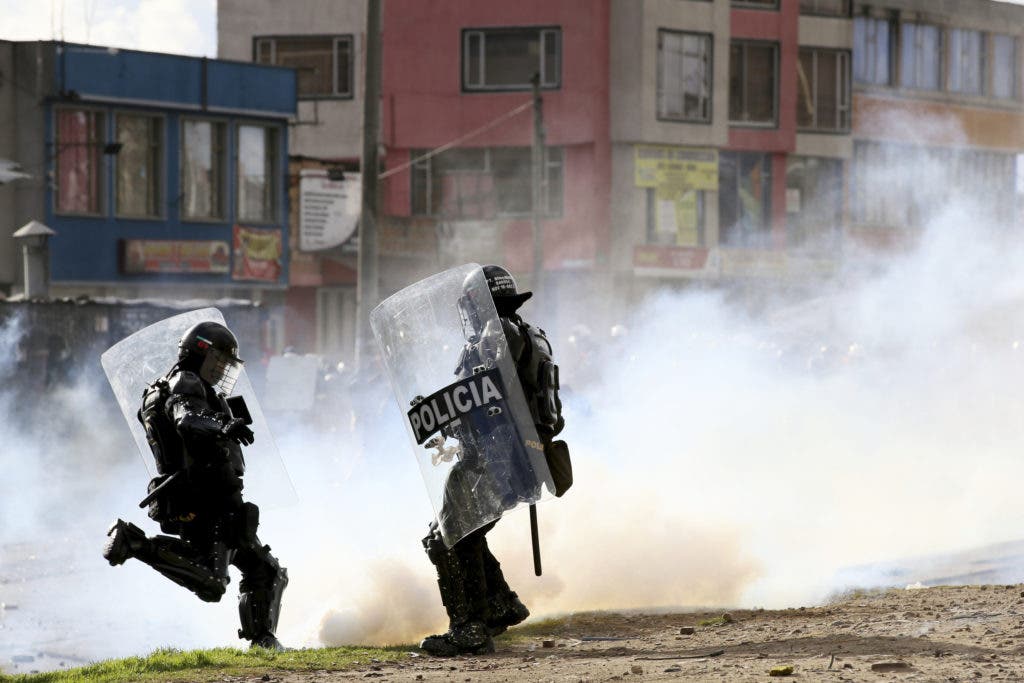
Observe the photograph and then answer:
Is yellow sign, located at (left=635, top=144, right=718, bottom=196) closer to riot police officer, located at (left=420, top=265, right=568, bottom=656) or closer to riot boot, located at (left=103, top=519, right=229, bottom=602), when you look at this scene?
riot police officer, located at (left=420, top=265, right=568, bottom=656)

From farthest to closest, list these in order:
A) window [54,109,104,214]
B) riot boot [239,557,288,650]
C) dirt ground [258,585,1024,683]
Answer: window [54,109,104,214] → riot boot [239,557,288,650] → dirt ground [258,585,1024,683]

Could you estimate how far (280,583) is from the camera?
26.9ft

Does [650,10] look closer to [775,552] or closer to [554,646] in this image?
[775,552]

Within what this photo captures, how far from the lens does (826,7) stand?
144 ft

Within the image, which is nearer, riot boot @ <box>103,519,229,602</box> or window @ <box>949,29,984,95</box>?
riot boot @ <box>103,519,229,602</box>

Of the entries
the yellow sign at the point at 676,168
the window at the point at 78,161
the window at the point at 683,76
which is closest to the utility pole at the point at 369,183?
the window at the point at 78,161

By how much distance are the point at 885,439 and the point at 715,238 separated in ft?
70.2

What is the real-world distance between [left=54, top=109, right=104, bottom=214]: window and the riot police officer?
23151 millimetres

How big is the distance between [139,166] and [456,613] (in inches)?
949

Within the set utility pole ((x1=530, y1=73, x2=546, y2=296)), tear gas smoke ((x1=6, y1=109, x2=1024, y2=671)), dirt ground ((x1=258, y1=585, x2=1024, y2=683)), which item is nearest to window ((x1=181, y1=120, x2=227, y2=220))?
utility pole ((x1=530, y1=73, x2=546, y2=296))

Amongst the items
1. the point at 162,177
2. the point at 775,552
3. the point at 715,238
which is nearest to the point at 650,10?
Result: the point at 715,238

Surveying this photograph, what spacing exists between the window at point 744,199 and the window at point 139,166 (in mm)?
15103

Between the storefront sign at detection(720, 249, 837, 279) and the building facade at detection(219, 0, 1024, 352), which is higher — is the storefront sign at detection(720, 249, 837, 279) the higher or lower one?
the lower one

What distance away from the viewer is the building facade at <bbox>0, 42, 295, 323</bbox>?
29.2 metres
